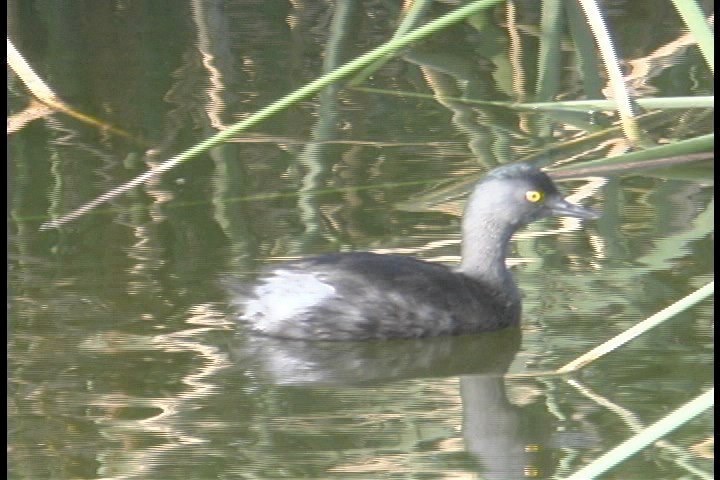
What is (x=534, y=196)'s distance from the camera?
6.00 m

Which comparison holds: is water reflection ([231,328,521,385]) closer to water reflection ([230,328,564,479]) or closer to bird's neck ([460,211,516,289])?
water reflection ([230,328,564,479])

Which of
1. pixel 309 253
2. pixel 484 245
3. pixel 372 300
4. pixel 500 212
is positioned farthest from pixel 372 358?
pixel 309 253

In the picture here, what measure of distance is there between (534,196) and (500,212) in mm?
142

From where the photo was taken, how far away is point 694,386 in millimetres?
5016

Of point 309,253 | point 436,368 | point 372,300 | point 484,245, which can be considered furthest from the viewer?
point 309,253

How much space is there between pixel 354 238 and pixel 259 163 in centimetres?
121

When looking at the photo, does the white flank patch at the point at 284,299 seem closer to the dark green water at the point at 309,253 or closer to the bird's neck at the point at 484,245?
the dark green water at the point at 309,253

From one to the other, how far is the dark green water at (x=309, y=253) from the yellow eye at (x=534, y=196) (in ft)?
0.91

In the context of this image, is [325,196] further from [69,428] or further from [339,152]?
[69,428]

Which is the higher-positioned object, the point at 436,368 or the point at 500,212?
the point at 500,212

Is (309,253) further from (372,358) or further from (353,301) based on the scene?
(372,358)

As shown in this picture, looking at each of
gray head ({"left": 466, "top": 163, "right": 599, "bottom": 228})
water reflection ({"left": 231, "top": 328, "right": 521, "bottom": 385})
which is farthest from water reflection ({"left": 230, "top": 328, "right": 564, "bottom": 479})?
gray head ({"left": 466, "top": 163, "right": 599, "bottom": 228})

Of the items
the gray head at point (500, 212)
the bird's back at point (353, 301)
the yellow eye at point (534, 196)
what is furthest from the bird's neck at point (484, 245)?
the bird's back at point (353, 301)

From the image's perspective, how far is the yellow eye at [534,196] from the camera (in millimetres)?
5992
